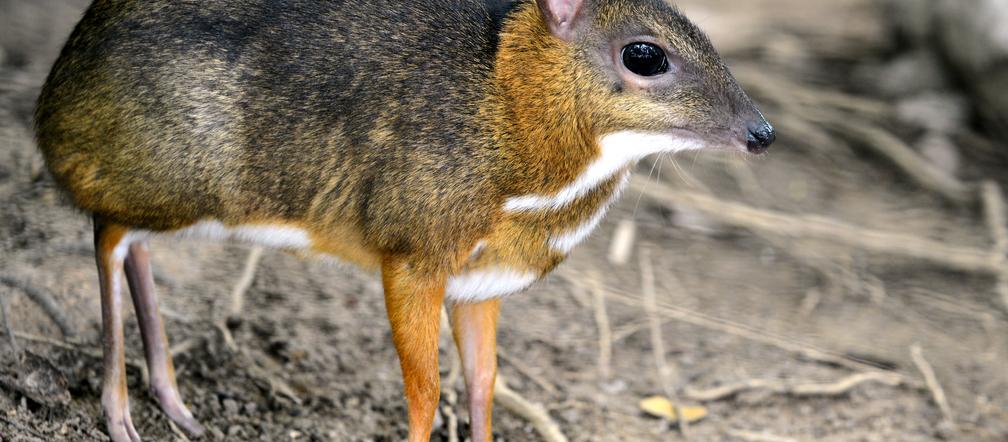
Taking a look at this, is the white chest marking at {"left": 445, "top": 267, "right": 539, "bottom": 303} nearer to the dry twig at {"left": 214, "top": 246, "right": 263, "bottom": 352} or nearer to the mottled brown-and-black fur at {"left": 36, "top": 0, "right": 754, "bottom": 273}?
the mottled brown-and-black fur at {"left": 36, "top": 0, "right": 754, "bottom": 273}

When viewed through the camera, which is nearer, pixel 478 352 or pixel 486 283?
pixel 486 283

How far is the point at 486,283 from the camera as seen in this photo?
11.4ft

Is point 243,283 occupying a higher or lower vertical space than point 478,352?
lower

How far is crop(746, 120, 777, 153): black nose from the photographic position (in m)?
3.29

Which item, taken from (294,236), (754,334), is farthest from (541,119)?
(754,334)

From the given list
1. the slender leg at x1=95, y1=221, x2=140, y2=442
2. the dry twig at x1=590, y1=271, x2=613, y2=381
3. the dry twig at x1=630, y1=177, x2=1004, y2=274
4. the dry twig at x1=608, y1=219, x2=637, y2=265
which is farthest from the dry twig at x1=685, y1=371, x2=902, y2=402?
the slender leg at x1=95, y1=221, x2=140, y2=442

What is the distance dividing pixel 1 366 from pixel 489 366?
56.9 inches

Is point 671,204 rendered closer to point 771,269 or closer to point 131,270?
point 771,269

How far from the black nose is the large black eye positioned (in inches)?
10.8

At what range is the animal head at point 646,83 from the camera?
326 cm

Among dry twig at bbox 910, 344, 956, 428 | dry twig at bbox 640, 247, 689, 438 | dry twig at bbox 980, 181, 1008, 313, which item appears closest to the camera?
dry twig at bbox 640, 247, 689, 438

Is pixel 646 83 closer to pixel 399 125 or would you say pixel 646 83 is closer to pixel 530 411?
pixel 399 125

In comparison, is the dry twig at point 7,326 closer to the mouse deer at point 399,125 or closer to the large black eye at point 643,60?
the mouse deer at point 399,125

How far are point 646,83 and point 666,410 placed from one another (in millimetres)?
1867
